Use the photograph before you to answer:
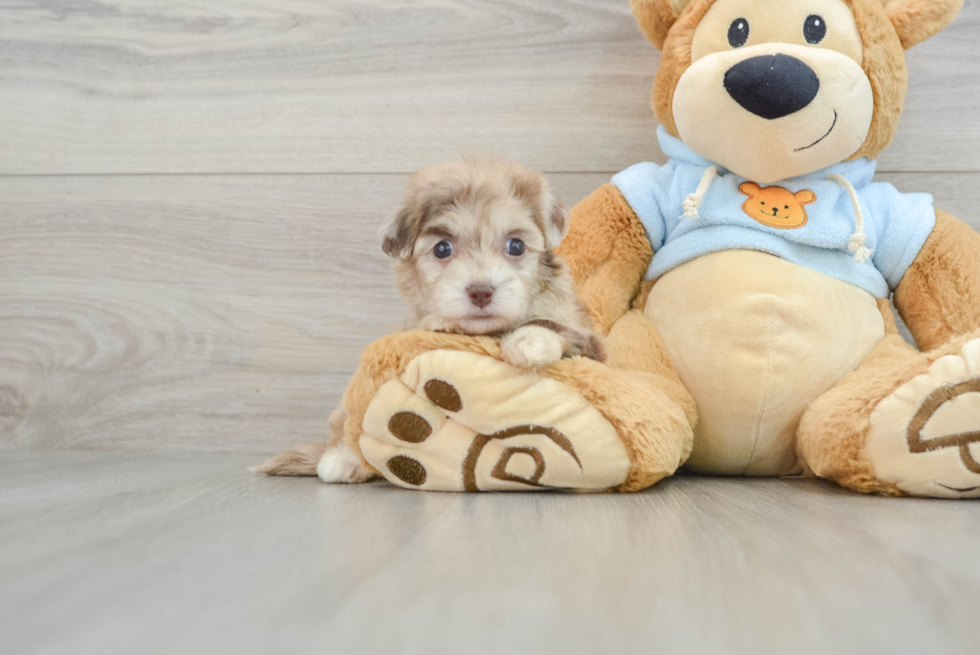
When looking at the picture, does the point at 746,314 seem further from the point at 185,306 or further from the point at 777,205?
the point at 185,306

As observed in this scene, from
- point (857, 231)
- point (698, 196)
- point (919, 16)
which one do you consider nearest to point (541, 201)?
point (698, 196)

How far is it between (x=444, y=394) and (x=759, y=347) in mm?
466

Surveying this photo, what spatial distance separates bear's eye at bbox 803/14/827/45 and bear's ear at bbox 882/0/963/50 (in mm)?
127

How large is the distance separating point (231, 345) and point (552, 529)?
96cm

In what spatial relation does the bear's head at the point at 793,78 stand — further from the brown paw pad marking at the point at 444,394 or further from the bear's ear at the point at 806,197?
the brown paw pad marking at the point at 444,394

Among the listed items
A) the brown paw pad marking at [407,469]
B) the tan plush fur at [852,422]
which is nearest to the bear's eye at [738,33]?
the tan plush fur at [852,422]

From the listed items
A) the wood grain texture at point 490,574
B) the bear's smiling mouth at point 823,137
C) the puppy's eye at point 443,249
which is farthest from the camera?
the bear's smiling mouth at point 823,137

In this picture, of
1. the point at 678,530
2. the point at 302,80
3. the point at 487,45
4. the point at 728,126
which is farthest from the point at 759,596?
the point at 302,80

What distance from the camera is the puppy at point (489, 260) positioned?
35.3 inches

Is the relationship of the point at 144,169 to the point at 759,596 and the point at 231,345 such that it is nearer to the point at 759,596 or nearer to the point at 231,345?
the point at 231,345

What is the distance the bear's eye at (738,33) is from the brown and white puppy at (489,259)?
1.23 feet

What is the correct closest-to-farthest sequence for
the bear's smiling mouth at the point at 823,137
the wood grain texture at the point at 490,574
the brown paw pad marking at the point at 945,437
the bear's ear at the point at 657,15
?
the wood grain texture at the point at 490,574 < the brown paw pad marking at the point at 945,437 < the bear's smiling mouth at the point at 823,137 < the bear's ear at the point at 657,15

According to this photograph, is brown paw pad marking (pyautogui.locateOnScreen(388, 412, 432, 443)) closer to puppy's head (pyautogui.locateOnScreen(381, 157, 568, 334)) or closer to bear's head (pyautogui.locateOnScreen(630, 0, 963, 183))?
puppy's head (pyautogui.locateOnScreen(381, 157, 568, 334))

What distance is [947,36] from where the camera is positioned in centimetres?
131
